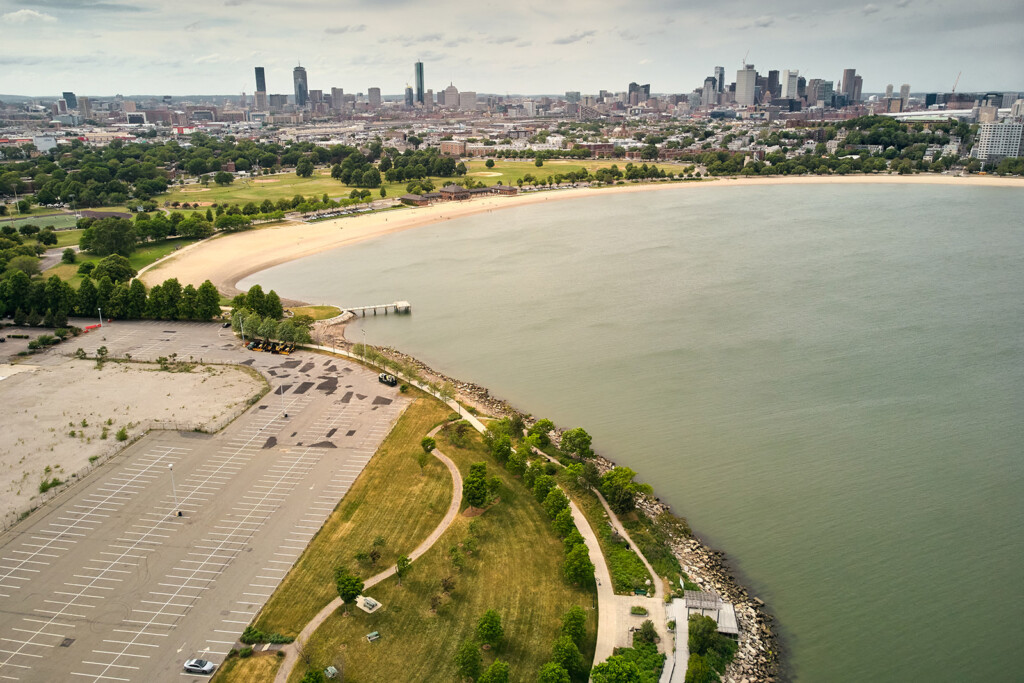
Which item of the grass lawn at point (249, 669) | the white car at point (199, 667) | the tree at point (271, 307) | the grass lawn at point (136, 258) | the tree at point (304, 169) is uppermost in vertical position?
the tree at point (304, 169)

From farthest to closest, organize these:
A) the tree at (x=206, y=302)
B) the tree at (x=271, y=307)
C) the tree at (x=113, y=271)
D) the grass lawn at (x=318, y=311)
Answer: the tree at (x=113, y=271) → the grass lawn at (x=318, y=311) → the tree at (x=206, y=302) → the tree at (x=271, y=307)

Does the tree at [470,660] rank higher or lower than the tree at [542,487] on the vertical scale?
lower

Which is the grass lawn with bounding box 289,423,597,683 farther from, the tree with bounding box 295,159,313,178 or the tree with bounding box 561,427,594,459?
the tree with bounding box 295,159,313,178

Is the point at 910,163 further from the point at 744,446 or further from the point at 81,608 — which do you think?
the point at 81,608

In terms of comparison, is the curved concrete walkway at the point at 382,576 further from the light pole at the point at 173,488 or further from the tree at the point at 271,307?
the tree at the point at 271,307

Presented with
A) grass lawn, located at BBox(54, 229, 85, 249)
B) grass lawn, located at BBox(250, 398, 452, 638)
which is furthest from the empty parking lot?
grass lawn, located at BBox(54, 229, 85, 249)

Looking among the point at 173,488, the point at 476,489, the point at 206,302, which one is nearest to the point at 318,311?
the point at 206,302

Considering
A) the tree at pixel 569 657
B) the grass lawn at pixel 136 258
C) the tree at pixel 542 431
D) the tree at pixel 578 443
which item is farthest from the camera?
the grass lawn at pixel 136 258

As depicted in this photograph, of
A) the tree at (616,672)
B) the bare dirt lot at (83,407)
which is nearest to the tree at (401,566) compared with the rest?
the tree at (616,672)
